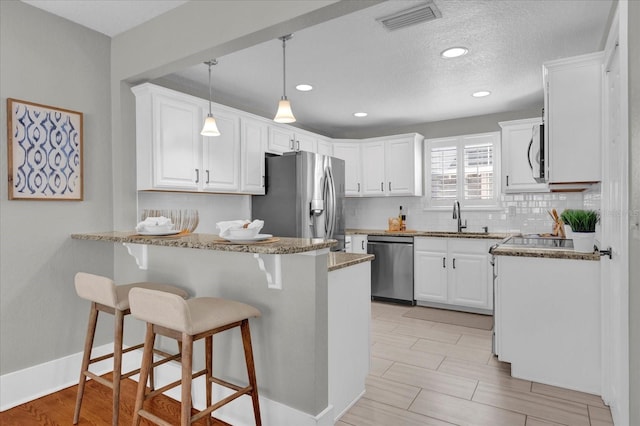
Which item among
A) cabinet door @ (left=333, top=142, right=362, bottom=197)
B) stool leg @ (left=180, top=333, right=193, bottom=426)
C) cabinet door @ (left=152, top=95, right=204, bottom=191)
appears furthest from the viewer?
cabinet door @ (left=333, top=142, right=362, bottom=197)

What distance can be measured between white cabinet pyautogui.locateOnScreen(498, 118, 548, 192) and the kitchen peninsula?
2.74 metres

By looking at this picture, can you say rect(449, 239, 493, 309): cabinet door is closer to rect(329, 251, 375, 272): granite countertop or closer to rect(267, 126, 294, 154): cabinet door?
rect(267, 126, 294, 154): cabinet door

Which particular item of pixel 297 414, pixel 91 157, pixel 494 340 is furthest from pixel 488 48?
pixel 91 157

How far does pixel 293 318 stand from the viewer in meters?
1.95

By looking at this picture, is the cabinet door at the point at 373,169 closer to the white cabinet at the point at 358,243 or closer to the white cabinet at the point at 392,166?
the white cabinet at the point at 392,166

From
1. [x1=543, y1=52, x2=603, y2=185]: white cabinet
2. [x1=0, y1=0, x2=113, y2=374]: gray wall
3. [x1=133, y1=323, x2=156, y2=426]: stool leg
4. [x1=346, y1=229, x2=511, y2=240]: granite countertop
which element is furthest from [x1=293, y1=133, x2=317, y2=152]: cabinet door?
[x1=133, y1=323, x2=156, y2=426]: stool leg

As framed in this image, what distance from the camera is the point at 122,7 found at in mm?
2428

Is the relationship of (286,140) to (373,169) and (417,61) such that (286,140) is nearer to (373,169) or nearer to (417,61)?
(373,169)

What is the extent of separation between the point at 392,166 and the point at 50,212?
386 centimetres

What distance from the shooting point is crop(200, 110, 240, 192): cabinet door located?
137 inches

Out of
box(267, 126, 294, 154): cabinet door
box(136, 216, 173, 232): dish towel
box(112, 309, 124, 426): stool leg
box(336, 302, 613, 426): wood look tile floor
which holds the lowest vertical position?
box(336, 302, 613, 426): wood look tile floor

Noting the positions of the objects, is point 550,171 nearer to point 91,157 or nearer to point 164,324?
point 164,324

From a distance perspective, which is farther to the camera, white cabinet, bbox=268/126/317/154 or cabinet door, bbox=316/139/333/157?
cabinet door, bbox=316/139/333/157

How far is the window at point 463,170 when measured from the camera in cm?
Result: 479
